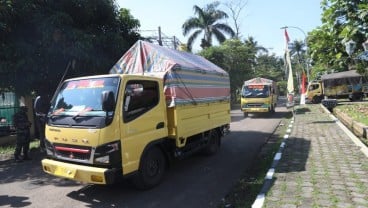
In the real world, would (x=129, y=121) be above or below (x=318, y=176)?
above

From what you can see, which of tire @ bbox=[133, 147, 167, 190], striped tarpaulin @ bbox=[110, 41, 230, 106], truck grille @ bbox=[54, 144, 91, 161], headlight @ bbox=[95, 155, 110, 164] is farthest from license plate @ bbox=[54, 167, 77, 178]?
striped tarpaulin @ bbox=[110, 41, 230, 106]

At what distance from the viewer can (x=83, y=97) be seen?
6.02 metres

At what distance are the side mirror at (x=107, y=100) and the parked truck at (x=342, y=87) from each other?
3148 centimetres

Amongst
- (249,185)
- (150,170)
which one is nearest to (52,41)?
(150,170)

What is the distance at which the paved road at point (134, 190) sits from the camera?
18.7 feet

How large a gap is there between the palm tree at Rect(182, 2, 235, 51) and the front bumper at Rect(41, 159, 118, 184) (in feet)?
113

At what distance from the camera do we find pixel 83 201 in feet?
19.0

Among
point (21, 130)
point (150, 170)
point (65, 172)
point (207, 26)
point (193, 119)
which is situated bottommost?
point (150, 170)

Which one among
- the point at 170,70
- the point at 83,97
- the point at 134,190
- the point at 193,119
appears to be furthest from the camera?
the point at 193,119

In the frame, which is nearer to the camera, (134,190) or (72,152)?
(72,152)

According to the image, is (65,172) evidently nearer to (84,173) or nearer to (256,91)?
(84,173)

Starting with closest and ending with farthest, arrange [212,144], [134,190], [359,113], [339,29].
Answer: [134,190] < [212,144] < [339,29] < [359,113]

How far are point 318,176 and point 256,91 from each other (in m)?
15.7

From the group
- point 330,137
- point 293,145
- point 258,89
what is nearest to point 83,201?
point 293,145
